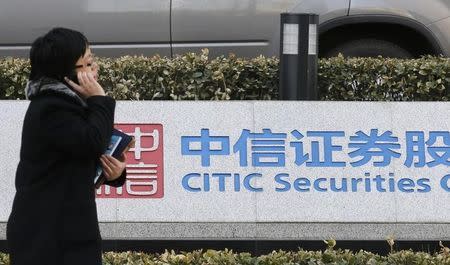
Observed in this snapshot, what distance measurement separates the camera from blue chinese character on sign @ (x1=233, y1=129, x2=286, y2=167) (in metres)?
6.48

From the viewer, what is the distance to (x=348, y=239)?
6449mm

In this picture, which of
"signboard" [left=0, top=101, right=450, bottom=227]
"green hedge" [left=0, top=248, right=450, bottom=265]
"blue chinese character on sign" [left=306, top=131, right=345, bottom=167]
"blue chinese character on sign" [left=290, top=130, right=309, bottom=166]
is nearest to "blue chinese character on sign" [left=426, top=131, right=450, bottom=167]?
"signboard" [left=0, top=101, right=450, bottom=227]

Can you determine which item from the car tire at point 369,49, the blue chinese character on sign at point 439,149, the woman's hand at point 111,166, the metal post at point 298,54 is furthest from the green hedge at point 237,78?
the woman's hand at point 111,166

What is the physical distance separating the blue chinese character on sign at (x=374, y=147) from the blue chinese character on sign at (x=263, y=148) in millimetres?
425

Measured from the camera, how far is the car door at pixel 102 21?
26.2 feet

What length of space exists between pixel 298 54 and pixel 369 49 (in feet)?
4.15

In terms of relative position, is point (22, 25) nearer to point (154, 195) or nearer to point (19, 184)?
point (154, 195)

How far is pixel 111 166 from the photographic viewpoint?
12.0 feet

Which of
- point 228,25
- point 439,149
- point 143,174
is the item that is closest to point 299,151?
point 439,149

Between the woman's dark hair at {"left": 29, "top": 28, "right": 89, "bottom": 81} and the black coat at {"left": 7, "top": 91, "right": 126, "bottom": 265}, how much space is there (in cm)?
8

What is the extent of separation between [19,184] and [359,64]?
13.2 feet

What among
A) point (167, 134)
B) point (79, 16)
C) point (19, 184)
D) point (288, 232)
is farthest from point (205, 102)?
point (19, 184)

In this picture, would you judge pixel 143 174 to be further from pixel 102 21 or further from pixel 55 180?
pixel 55 180

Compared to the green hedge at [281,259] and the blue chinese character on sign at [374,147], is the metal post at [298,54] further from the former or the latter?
the green hedge at [281,259]
